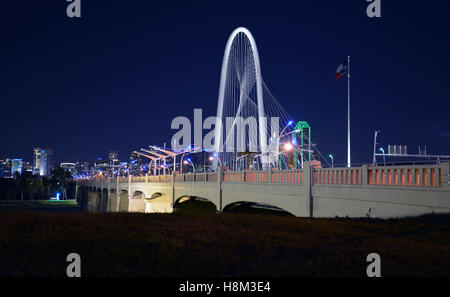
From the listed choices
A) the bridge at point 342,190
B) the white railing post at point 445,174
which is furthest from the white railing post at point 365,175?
the white railing post at point 445,174

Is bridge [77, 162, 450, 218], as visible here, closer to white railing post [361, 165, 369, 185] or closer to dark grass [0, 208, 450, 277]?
white railing post [361, 165, 369, 185]

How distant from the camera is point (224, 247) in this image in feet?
34.8

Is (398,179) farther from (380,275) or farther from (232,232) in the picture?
(380,275)

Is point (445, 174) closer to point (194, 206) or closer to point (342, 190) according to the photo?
point (342, 190)

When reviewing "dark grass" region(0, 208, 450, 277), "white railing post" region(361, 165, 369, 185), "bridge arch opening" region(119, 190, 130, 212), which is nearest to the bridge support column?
"white railing post" region(361, 165, 369, 185)

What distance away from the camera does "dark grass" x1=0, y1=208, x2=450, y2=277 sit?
857cm

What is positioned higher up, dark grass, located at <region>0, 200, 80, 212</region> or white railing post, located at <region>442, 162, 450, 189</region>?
white railing post, located at <region>442, 162, 450, 189</region>

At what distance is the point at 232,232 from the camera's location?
12.9m

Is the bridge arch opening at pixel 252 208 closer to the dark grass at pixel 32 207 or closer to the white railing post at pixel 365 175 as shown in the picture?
the white railing post at pixel 365 175

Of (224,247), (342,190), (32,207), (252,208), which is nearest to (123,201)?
(32,207)

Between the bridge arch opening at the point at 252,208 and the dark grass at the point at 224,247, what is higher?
the dark grass at the point at 224,247

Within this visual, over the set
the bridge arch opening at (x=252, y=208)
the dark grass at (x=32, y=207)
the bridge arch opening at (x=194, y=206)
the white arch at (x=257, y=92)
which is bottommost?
the dark grass at (x=32, y=207)

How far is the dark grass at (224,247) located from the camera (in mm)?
8570
